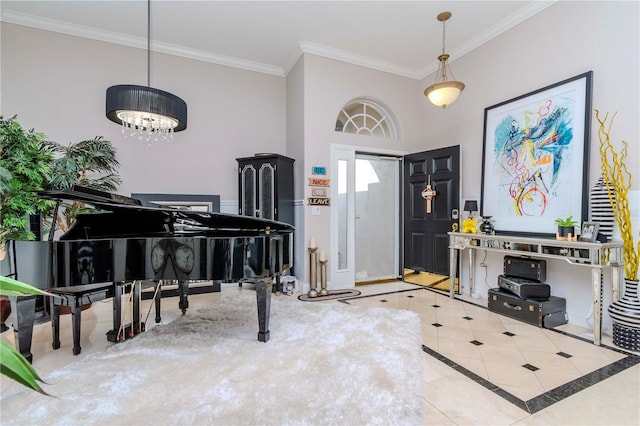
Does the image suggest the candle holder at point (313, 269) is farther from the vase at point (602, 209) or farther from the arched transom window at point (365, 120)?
the vase at point (602, 209)

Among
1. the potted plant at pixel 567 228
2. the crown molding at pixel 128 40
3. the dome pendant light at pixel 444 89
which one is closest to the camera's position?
the potted plant at pixel 567 228

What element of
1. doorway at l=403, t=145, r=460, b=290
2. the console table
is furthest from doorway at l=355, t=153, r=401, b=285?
the console table

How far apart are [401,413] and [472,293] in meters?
2.81

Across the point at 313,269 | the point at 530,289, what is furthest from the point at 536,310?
the point at 313,269

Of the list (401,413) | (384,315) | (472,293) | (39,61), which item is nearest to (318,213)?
(384,315)

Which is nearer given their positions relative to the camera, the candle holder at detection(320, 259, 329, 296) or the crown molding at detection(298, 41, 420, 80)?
the candle holder at detection(320, 259, 329, 296)

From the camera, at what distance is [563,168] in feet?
9.86

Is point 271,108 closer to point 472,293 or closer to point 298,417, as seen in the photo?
point 472,293

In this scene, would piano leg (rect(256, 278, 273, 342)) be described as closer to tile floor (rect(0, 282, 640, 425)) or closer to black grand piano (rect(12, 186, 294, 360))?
black grand piano (rect(12, 186, 294, 360))

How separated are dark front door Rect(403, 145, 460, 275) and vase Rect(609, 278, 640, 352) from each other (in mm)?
1831

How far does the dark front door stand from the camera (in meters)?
4.15

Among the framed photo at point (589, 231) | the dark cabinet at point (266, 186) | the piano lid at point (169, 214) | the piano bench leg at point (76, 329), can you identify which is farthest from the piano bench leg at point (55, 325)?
the framed photo at point (589, 231)

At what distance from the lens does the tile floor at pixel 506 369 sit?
1.64 m

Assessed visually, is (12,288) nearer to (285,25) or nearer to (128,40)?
(285,25)
